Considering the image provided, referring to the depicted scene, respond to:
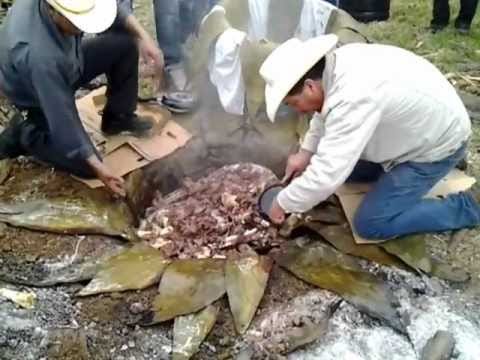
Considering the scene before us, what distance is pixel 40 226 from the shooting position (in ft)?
11.9

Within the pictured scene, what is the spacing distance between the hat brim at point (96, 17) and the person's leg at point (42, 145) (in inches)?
25.6

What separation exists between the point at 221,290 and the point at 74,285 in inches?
26.3

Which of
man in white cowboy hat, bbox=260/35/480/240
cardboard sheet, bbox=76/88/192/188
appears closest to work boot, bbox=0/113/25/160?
cardboard sheet, bbox=76/88/192/188

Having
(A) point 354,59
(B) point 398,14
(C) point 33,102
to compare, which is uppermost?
(A) point 354,59

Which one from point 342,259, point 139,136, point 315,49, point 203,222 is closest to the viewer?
point 315,49

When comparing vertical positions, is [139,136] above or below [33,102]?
below

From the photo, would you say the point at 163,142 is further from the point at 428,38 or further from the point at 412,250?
the point at 428,38

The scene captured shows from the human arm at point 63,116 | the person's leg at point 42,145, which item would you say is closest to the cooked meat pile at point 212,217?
the human arm at point 63,116

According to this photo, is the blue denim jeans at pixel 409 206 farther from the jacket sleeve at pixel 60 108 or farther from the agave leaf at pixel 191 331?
the jacket sleeve at pixel 60 108

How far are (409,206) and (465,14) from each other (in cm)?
313

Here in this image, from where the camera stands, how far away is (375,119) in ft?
10.8

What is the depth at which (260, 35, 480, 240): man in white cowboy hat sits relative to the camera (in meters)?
3.26

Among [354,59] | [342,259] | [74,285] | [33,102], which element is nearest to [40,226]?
[74,285]

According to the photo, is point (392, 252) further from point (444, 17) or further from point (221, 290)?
point (444, 17)
